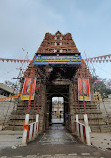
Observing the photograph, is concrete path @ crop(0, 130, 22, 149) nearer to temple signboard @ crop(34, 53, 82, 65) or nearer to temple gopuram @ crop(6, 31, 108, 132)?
temple gopuram @ crop(6, 31, 108, 132)

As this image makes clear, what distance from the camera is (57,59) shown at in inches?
361

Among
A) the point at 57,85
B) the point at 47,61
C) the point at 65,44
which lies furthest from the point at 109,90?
the point at 47,61

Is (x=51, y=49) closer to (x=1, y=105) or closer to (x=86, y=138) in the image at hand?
(x=1, y=105)

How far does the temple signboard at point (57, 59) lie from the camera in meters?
8.93

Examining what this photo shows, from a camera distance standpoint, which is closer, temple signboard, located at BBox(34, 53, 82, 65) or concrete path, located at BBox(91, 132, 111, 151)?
concrete path, located at BBox(91, 132, 111, 151)

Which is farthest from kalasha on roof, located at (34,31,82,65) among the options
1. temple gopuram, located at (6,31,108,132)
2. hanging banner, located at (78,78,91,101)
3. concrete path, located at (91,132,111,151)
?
concrete path, located at (91,132,111,151)

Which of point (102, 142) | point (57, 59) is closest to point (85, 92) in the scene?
point (57, 59)

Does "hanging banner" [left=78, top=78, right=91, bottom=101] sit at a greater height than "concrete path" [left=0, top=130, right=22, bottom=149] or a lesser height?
greater

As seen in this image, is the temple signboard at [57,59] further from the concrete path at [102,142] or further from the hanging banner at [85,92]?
the concrete path at [102,142]

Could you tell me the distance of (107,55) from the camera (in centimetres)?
876

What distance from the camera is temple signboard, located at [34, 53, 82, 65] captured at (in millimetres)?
8930

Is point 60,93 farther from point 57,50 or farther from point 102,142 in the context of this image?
point 57,50

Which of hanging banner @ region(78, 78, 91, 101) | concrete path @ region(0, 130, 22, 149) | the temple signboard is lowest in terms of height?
concrete path @ region(0, 130, 22, 149)

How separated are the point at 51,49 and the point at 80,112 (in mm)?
13412
